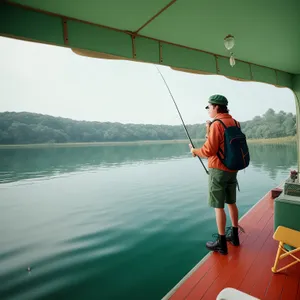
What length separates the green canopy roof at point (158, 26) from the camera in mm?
1713

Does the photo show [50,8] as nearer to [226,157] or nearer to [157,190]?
[226,157]

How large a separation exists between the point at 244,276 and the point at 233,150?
1.04 metres

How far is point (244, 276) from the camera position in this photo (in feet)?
5.72

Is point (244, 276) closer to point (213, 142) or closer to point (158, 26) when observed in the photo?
point (213, 142)

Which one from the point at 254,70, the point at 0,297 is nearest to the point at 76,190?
the point at 0,297

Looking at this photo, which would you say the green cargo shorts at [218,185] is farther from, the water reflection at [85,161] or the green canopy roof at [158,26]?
the water reflection at [85,161]

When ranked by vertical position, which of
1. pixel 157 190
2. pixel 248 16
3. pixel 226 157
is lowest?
pixel 157 190

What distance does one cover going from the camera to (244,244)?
2.29m

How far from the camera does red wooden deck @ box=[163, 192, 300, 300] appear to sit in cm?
155

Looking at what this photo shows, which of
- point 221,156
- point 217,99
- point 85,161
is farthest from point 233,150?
point 85,161

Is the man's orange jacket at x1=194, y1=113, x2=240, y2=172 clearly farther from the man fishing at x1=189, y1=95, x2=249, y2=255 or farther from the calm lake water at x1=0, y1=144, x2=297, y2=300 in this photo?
the calm lake water at x1=0, y1=144, x2=297, y2=300

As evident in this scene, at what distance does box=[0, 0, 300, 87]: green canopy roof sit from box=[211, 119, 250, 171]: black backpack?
1.05 m

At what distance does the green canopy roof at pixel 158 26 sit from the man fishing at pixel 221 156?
800 mm

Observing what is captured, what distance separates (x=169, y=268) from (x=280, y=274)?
4.97ft
